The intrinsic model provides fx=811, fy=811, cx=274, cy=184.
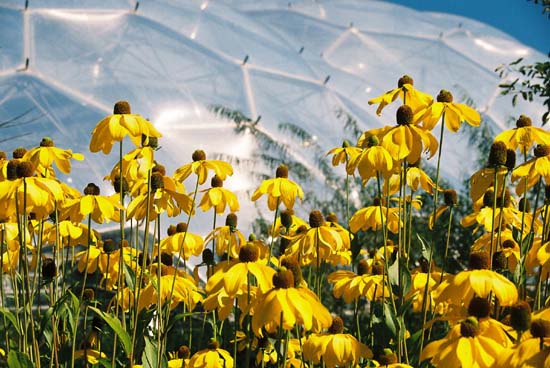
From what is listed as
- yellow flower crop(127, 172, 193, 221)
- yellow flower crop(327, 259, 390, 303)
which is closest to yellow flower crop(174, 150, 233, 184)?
yellow flower crop(127, 172, 193, 221)

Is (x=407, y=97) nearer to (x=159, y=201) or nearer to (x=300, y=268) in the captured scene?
(x=300, y=268)

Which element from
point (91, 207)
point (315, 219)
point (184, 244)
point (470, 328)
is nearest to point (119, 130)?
point (91, 207)

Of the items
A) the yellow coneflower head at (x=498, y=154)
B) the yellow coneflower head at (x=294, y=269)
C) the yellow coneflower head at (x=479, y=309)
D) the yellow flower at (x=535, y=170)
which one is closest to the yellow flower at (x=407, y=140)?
the yellow coneflower head at (x=498, y=154)

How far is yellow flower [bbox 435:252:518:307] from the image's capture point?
2.09 metres

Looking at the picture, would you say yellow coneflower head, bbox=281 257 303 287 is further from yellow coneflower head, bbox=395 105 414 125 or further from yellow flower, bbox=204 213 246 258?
yellow flower, bbox=204 213 246 258

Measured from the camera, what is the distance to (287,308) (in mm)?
2057

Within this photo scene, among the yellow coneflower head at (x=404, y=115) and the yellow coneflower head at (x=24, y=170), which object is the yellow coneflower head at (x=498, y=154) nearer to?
the yellow coneflower head at (x=404, y=115)

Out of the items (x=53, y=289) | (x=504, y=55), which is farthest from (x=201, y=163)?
(x=504, y=55)

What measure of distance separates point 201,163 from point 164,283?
→ 52 centimetres

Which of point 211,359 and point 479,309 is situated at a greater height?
point 479,309

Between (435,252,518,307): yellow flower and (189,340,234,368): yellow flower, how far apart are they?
Result: 101cm

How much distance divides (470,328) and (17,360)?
1440 millimetres

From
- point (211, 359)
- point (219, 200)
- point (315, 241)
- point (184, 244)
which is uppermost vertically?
point (219, 200)

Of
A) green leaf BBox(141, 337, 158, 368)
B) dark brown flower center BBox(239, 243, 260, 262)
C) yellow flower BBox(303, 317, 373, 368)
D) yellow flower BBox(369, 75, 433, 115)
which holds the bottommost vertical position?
green leaf BBox(141, 337, 158, 368)
